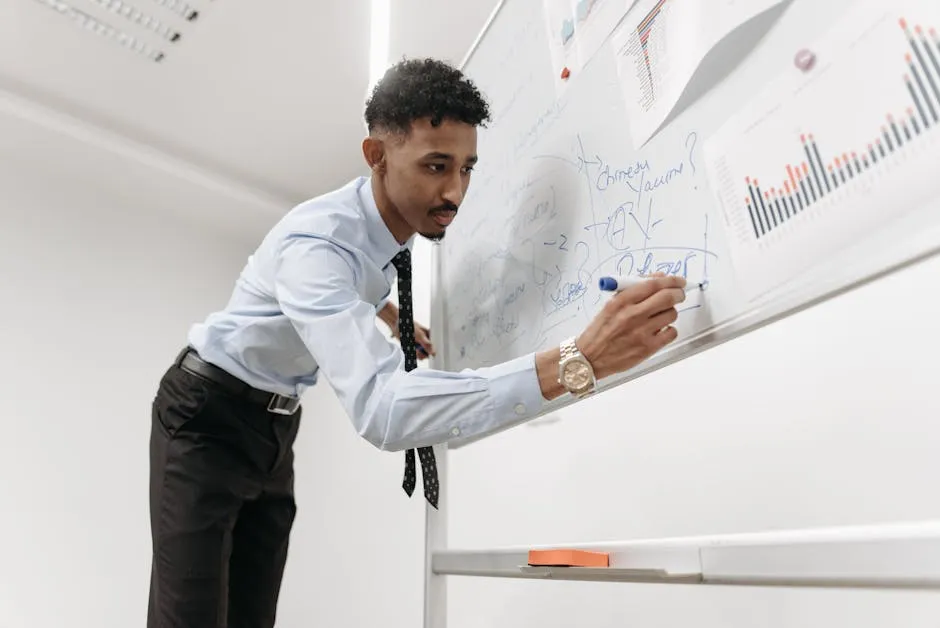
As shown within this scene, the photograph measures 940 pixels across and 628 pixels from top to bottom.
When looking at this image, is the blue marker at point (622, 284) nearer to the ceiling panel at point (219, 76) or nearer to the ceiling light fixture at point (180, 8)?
the ceiling panel at point (219, 76)

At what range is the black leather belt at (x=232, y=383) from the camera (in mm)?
980

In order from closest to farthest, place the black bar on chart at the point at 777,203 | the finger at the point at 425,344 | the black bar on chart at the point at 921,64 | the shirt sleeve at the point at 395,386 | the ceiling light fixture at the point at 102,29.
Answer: the black bar on chart at the point at 921,64 → the black bar on chart at the point at 777,203 → the shirt sleeve at the point at 395,386 → the finger at the point at 425,344 → the ceiling light fixture at the point at 102,29

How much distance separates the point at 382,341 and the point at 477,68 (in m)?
Result: 0.67

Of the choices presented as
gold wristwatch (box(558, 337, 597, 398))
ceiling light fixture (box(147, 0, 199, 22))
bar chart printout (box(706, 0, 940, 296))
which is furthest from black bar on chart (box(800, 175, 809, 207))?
ceiling light fixture (box(147, 0, 199, 22))

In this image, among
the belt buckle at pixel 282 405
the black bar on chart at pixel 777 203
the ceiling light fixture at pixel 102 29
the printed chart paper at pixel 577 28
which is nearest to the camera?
the black bar on chart at pixel 777 203

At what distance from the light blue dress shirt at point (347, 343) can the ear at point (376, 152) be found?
4cm

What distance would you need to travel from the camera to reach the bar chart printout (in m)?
0.44

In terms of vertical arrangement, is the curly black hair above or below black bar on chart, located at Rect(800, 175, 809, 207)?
above

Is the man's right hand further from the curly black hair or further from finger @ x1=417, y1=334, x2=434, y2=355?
finger @ x1=417, y1=334, x2=434, y2=355

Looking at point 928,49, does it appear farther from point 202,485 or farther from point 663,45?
point 202,485

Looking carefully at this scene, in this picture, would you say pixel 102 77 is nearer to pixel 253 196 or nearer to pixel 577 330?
pixel 253 196

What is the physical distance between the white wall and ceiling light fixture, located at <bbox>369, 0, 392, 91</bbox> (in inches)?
30.7

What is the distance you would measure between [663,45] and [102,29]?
1747 mm

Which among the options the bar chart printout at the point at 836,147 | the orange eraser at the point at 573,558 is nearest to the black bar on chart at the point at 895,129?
the bar chart printout at the point at 836,147
